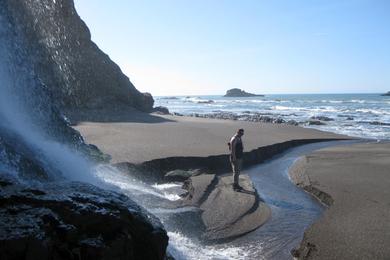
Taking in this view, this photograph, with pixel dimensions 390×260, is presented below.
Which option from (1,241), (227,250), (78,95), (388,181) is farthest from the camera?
(78,95)

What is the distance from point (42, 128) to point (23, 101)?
0.86 metres

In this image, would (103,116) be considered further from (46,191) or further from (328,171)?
(46,191)

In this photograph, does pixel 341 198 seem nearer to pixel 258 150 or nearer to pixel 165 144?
pixel 258 150

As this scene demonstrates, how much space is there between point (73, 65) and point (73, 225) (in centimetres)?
3140

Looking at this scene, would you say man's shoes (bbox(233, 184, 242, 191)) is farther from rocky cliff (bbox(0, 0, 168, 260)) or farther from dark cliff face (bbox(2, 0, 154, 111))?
dark cliff face (bbox(2, 0, 154, 111))

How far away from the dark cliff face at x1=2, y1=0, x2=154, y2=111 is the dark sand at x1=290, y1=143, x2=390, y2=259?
42.0 ft

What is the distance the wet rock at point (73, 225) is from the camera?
4195mm

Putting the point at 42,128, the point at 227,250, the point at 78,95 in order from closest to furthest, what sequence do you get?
the point at 227,250
the point at 42,128
the point at 78,95

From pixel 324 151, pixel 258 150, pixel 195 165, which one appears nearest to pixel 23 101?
pixel 195 165

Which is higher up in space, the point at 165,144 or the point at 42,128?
the point at 42,128

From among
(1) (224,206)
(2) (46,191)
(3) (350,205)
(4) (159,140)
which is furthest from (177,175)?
(2) (46,191)

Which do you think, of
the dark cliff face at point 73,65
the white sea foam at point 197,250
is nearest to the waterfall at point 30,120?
the white sea foam at point 197,250

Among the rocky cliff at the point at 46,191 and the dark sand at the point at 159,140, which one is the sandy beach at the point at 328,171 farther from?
the rocky cliff at the point at 46,191

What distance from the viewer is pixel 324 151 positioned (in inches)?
803
